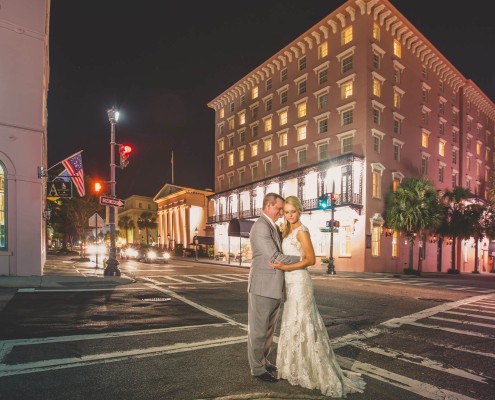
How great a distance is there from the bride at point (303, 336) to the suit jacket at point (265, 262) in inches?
4.1

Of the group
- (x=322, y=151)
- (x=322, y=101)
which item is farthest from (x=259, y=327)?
(x=322, y=101)

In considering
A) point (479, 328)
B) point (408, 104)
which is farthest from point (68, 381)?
point (408, 104)

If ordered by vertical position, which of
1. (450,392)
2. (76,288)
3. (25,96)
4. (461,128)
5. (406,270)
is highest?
(461,128)

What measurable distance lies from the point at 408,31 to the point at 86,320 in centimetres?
3990

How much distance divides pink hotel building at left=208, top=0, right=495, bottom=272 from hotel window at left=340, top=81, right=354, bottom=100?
0.39ft

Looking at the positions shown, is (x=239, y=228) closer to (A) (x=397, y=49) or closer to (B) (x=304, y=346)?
(A) (x=397, y=49)

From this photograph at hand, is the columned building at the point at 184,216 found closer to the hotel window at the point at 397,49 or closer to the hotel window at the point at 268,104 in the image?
the hotel window at the point at 268,104

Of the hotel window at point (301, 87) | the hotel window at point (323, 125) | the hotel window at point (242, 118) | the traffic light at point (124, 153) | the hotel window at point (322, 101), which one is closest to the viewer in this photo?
the traffic light at point (124, 153)

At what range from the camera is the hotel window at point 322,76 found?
37156mm

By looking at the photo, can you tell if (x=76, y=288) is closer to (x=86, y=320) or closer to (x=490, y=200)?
(x=86, y=320)

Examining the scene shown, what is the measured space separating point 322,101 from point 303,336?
3577cm

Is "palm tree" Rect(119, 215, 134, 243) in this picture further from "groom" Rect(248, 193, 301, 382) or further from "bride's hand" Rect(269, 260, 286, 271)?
"bride's hand" Rect(269, 260, 286, 271)

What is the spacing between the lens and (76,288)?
43.3ft

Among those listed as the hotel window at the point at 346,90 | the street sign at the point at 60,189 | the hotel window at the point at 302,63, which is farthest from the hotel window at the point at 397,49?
the street sign at the point at 60,189
